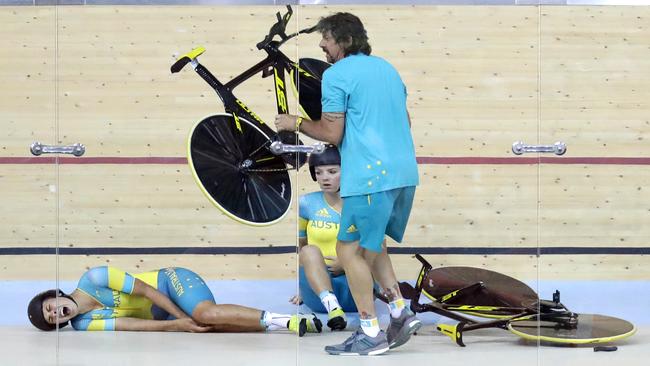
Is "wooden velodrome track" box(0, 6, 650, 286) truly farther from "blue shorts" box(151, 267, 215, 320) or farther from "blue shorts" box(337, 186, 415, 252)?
"blue shorts" box(337, 186, 415, 252)

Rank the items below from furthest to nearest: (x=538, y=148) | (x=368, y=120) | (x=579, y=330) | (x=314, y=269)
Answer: (x=314, y=269) → (x=579, y=330) → (x=538, y=148) → (x=368, y=120)

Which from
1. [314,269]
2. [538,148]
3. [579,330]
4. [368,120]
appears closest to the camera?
[368,120]

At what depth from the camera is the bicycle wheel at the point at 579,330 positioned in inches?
212

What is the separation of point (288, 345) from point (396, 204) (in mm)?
716

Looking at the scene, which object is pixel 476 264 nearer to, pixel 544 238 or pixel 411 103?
pixel 544 238

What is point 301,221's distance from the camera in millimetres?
5445

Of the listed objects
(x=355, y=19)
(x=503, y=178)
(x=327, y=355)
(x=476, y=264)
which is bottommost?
(x=327, y=355)

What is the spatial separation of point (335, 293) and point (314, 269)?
14 cm

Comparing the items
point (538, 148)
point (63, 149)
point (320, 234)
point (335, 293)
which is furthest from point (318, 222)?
point (63, 149)

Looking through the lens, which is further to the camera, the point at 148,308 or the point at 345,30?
the point at 148,308

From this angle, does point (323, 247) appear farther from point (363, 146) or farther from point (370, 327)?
point (363, 146)

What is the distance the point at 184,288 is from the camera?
5.39 m

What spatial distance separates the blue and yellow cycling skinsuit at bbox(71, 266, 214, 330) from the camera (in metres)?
5.40

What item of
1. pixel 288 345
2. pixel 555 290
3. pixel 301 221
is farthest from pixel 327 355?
pixel 555 290
